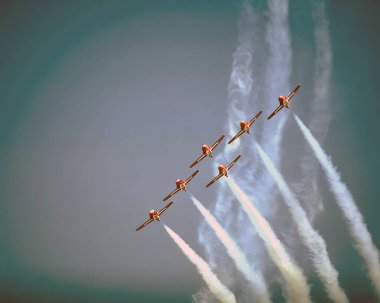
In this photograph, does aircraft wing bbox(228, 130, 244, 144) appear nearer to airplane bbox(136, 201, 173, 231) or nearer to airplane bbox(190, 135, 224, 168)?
airplane bbox(190, 135, 224, 168)

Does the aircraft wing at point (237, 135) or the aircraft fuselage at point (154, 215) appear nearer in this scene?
the aircraft wing at point (237, 135)

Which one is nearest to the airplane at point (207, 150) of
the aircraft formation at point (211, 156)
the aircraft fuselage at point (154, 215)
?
the aircraft formation at point (211, 156)

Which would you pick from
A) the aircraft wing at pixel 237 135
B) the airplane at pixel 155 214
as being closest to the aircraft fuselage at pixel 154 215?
the airplane at pixel 155 214

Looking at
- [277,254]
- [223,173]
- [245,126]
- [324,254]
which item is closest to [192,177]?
[223,173]

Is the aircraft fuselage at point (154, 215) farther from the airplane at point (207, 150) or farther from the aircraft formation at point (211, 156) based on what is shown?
the airplane at point (207, 150)

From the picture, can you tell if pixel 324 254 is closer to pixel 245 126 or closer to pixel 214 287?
pixel 214 287

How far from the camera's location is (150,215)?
71562mm

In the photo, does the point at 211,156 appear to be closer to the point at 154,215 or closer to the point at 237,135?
the point at 237,135

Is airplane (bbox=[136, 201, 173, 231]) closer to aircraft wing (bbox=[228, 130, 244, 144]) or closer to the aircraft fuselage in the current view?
the aircraft fuselage

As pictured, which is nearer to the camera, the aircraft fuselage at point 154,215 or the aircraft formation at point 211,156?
the aircraft formation at point 211,156

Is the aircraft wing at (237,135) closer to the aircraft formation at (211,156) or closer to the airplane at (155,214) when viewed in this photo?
the aircraft formation at (211,156)

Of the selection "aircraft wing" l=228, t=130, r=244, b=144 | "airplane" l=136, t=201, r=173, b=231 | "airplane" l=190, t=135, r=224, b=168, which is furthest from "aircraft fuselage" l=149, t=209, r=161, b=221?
"aircraft wing" l=228, t=130, r=244, b=144

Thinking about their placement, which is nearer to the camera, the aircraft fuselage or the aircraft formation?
the aircraft formation

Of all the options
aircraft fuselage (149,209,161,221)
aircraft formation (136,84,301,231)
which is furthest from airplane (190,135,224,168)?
aircraft fuselage (149,209,161,221)
